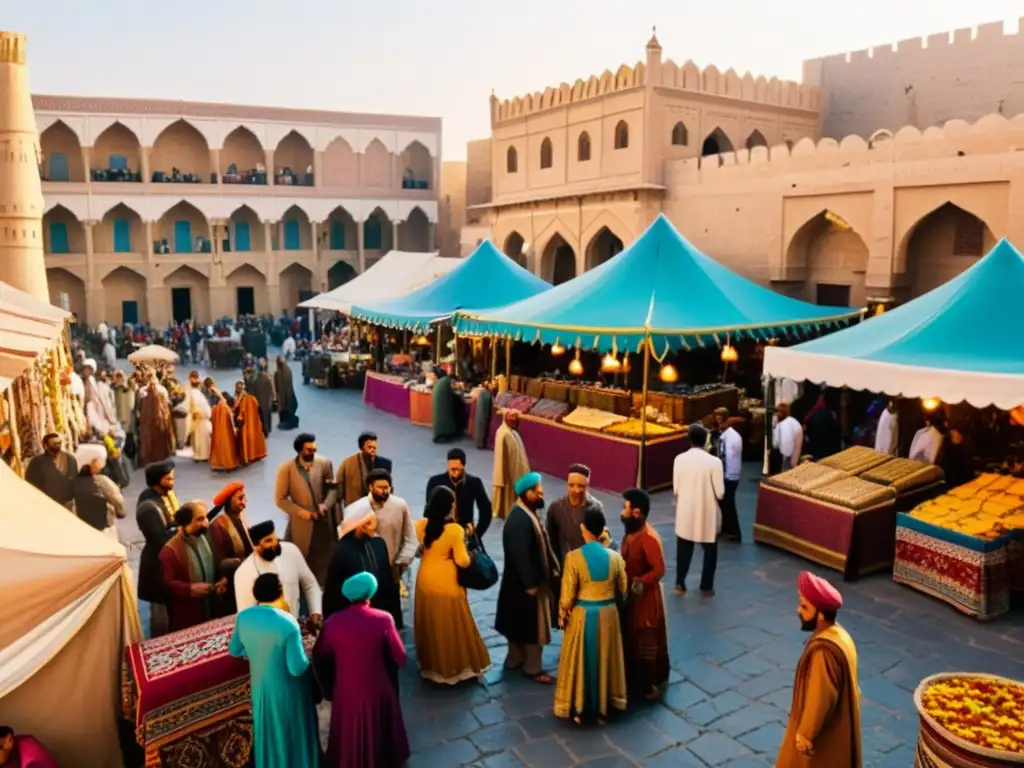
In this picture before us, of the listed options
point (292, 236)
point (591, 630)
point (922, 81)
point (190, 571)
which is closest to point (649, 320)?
point (591, 630)

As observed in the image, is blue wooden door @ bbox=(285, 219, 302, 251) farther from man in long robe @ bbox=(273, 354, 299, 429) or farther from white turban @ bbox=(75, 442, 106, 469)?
white turban @ bbox=(75, 442, 106, 469)

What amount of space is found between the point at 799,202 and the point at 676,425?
6.49 m

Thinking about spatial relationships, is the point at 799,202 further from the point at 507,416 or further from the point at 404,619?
the point at 404,619

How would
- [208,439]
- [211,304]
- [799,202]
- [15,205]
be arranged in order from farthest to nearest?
[211,304]
[799,202]
[15,205]
[208,439]

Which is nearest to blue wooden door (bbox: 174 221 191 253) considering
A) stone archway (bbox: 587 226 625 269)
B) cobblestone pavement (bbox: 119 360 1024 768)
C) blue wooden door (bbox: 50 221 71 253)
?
blue wooden door (bbox: 50 221 71 253)

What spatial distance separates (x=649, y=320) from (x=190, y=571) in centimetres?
642

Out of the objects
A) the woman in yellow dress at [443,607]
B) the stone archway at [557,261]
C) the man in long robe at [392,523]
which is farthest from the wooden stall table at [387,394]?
the woman in yellow dress at [443,607]

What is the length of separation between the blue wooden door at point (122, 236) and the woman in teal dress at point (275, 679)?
30.1 m

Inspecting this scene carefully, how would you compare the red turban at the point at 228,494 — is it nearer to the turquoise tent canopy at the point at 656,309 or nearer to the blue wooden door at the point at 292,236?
the turquoise tent canopy at the point at 656,309

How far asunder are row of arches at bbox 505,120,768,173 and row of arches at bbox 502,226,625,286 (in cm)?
186

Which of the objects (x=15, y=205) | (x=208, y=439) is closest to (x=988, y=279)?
(x=208, y=439)

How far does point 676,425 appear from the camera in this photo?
10453 mm

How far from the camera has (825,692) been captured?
3.48 metres

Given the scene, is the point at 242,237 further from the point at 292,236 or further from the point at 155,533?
the point at 155,533
